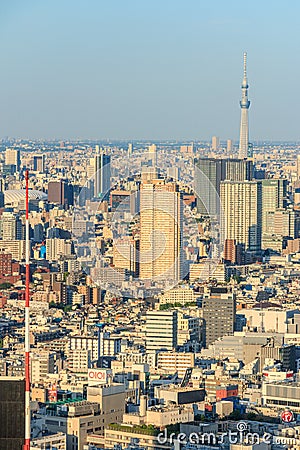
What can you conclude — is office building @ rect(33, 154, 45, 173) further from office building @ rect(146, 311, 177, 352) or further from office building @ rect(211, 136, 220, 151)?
office building @ rect(146, 311, 177, 352)

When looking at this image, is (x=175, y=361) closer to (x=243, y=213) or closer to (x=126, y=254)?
(x=126, y=254)

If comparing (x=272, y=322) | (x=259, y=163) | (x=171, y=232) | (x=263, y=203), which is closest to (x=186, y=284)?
(x=171, y=232)

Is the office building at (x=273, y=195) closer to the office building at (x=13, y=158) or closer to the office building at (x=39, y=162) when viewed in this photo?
the office building at (x=39, y=162)

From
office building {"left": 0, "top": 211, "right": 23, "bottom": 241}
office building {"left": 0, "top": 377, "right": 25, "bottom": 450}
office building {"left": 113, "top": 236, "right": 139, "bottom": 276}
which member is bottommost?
office building {"left": 0, "top": 377, "right": 25, "bottom": 450}

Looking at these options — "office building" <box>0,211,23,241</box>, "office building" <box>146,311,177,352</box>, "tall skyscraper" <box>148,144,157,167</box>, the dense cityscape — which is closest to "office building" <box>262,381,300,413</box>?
the dense cityscape

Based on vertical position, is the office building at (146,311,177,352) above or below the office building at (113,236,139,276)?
below

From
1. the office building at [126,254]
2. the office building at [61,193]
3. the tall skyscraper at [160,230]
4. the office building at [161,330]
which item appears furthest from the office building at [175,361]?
the office building at [61,193]

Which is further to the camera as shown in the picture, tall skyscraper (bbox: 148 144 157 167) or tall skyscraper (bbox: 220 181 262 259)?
tall skyscraper (bbox: 220 181 262 259)
